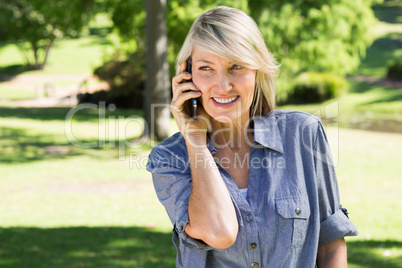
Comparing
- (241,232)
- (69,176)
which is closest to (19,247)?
(69,176)

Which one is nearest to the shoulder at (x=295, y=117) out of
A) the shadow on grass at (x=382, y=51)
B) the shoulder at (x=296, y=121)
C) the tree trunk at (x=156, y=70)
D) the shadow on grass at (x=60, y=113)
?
the shoulder at (x=296, y=121)

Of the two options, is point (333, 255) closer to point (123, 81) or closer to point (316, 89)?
point (123, 81)

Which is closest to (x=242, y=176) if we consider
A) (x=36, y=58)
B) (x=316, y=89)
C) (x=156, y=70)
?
(x=156, y=70)

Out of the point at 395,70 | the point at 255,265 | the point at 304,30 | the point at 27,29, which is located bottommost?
the point at 255,265

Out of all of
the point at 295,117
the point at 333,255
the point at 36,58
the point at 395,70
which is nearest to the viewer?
the point at 333,255

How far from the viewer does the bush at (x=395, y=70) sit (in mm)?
33625

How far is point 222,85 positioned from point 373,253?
4.92 metres

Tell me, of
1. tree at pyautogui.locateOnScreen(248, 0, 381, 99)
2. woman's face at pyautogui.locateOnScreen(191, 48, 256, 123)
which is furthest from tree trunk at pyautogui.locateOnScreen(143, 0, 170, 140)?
woman's face at pyautogui.locateOnScreen(191, 48, 256, 123)

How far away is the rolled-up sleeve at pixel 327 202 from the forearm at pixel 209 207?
0.40 metres

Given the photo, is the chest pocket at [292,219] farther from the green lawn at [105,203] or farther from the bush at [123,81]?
the bush at [123,81]

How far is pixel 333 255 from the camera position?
225 centimetres

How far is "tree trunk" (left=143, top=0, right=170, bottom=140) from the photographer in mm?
14391

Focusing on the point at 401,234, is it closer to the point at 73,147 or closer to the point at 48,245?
the point at 48,245

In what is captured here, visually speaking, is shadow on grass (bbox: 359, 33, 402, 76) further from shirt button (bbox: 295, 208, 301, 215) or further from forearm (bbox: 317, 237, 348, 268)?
shirt button (bbox: 295, 208, 301, 215)
